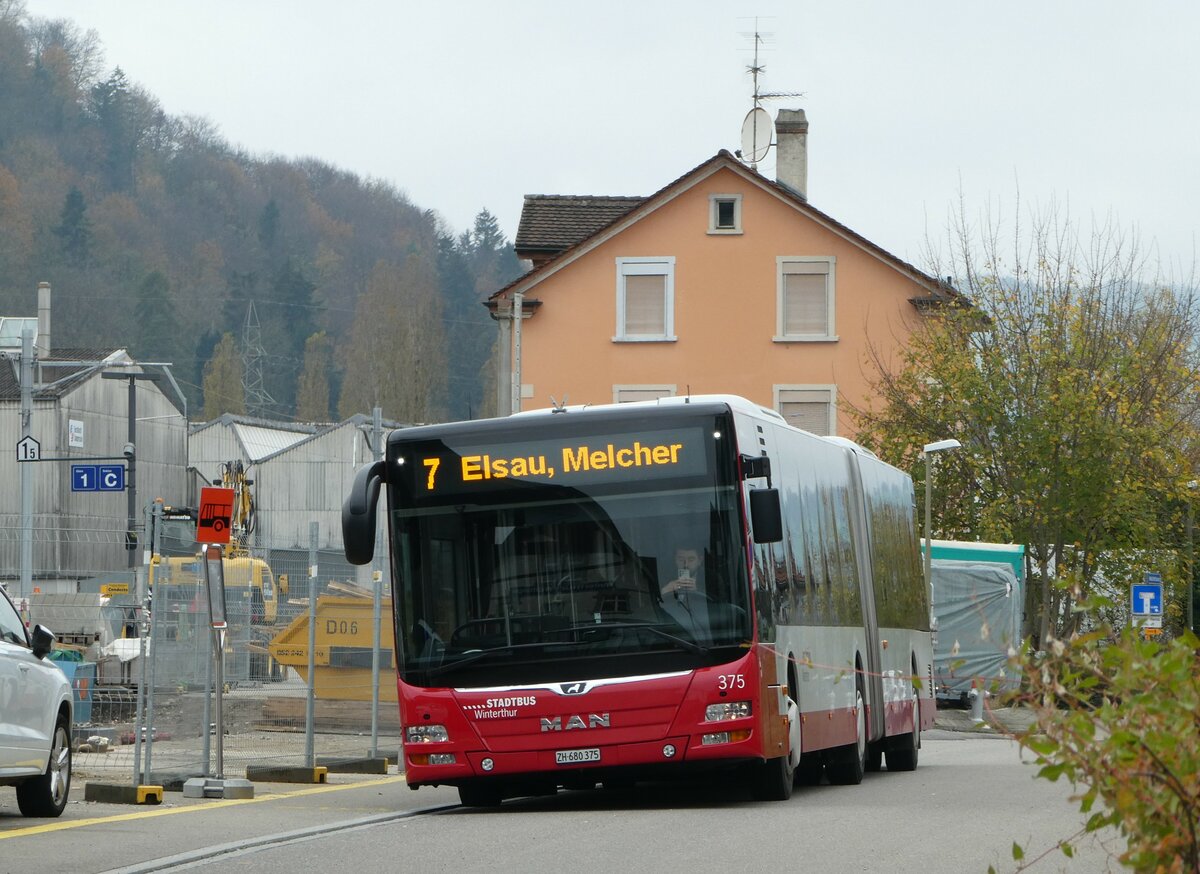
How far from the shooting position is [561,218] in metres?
51.1

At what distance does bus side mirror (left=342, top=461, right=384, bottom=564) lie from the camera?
1330 centimetres

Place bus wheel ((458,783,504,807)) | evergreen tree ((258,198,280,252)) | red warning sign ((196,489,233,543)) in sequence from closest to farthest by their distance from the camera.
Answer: bus wheel ((458,783,504,807)) < red warning sign ((196,489,233,543)) < evergreen tree ((258,198,280,252))

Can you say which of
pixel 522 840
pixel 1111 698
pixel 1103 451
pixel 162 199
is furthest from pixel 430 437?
pixel 162 199

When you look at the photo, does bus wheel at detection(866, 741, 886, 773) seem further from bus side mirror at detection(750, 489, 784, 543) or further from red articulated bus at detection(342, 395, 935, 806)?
bus side mirror at detection(750, 489, 784, 543)

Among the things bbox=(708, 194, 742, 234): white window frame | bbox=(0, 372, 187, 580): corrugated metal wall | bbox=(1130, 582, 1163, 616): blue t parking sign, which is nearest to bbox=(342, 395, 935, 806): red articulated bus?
bbox=(1130, 582, 1163, 616): blue t parking sign

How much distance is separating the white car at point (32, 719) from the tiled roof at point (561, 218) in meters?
35.9

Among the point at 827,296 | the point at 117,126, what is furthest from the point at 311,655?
the point at 117,126

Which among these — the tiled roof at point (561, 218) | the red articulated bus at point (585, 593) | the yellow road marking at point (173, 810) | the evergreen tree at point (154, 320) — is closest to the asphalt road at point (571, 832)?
the yellow road marking at point (173, 810)

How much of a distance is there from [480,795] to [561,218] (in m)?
36.9

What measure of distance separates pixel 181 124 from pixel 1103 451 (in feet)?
441

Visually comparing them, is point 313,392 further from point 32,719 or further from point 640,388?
point 32,719

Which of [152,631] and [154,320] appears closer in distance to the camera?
[152,631]

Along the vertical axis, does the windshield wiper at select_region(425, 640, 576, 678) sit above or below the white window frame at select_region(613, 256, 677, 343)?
below

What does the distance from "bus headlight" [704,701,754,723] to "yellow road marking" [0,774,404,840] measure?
394 cm
